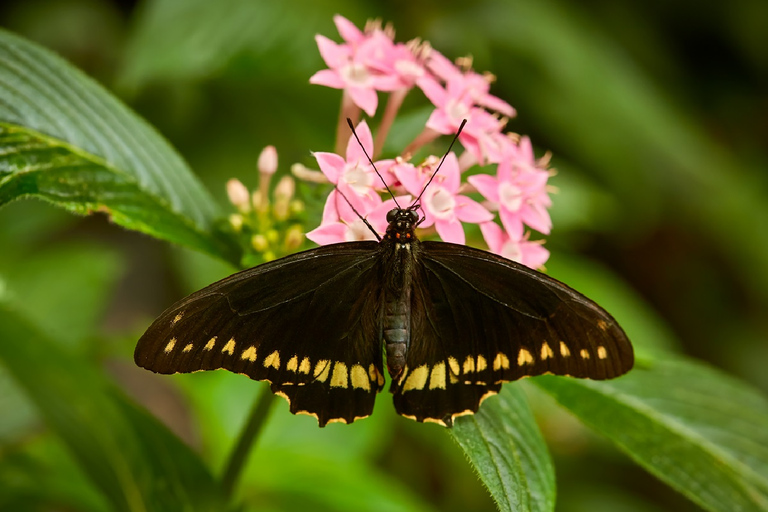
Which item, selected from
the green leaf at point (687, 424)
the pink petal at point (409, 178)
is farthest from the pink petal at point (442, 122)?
the green leaf at point (687, 424)

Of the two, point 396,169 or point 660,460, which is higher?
point 396,169

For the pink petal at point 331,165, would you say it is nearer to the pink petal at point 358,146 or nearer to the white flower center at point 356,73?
the pink petal at point 358,146

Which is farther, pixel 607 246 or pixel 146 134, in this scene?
pixel 607 246

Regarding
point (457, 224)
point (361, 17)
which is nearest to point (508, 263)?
point (457, 224)

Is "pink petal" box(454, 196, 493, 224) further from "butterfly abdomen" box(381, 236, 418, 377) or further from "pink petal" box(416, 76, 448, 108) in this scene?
"pink petal" box(416, 76, 448, 108)

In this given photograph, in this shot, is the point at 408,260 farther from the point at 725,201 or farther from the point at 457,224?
the point at 725,201

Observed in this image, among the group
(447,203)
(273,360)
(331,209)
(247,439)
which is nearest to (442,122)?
(447,203)
